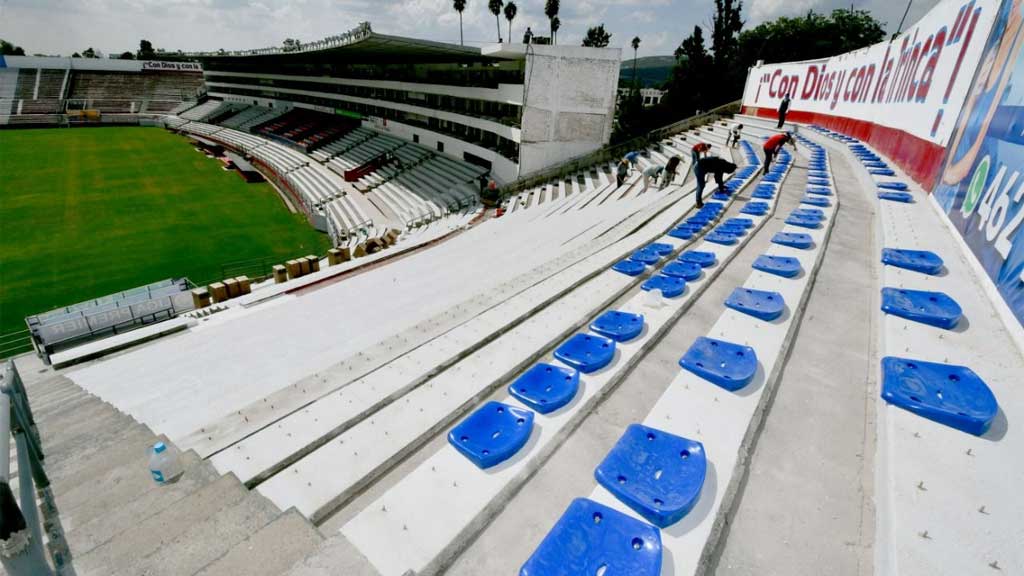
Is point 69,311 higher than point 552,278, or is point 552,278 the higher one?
point 552,278

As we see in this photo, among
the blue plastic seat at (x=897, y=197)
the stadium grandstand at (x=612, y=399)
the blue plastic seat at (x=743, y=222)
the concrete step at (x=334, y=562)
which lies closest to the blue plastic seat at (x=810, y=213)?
the stadium grandstand at (x=612, y=399)

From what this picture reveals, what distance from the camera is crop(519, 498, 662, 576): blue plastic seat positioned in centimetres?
222

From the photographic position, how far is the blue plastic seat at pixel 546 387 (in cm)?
354

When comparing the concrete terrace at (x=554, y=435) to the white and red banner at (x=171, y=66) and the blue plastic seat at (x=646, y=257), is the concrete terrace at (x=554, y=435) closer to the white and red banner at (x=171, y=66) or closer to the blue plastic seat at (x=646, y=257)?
the blue plastic seat at (x=646, y=257)

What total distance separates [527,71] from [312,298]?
19.8 metres

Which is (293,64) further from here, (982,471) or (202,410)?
(982,471)

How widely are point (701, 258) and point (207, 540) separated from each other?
20.6 ft

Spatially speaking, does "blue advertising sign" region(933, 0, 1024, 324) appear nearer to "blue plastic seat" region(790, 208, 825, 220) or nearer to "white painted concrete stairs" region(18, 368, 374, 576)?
"blue plastic seat" region(790, 208, 825, 220)

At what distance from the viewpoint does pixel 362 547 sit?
249 centimetres

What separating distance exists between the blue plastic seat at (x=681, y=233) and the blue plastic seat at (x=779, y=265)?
5.31 ft

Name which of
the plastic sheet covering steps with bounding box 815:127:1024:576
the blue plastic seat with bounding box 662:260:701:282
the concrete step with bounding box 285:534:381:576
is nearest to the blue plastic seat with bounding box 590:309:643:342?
the blue plastic seat with bounding box 662:260:701:282

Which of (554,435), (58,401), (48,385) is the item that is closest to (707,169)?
(554,435)

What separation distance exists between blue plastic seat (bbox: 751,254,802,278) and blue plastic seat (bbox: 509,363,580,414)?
12.2 ft

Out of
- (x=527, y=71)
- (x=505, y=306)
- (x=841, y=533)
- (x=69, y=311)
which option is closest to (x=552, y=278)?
(x=505, y=306)
